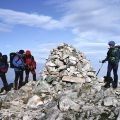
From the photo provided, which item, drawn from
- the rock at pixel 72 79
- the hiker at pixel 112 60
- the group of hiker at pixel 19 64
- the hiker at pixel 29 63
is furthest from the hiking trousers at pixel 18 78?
the hiker at pixel 112 60

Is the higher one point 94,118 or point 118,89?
point 118,89

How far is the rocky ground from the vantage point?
19.1 m

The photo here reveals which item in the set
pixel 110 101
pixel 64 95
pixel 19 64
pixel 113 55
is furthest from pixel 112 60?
pixel 19 64

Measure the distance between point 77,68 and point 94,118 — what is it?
28.6ft

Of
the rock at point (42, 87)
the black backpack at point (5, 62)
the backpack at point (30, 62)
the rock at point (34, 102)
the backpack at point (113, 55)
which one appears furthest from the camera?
the backpack at point (30, 62)

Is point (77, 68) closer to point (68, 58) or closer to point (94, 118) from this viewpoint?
point (68, 58)

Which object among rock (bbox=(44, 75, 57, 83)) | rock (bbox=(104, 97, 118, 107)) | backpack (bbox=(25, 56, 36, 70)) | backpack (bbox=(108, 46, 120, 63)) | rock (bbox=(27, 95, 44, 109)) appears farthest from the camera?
backpack (bbox=(25, 56, 36, 70))

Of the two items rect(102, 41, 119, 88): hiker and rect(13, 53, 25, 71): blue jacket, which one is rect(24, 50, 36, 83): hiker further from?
rect(102, 41, 119, 88): hiker

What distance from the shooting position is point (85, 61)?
27.6 meters

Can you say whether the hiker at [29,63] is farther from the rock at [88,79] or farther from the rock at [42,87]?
the rock at [88,79]

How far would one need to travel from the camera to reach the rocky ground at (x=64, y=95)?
62.7 feet

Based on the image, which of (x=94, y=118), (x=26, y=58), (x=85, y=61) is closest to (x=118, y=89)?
(x=94, y=118)

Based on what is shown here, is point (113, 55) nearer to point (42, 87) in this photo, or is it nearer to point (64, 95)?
point (64, 95)

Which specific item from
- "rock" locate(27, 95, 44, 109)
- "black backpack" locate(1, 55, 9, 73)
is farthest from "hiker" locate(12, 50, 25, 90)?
"rock" locate(27, 95, 44, 109)
